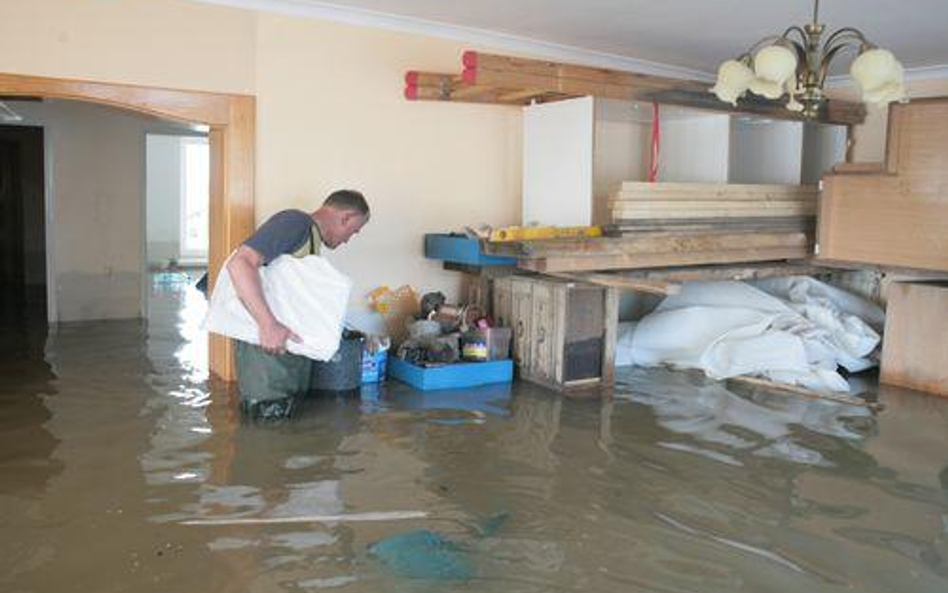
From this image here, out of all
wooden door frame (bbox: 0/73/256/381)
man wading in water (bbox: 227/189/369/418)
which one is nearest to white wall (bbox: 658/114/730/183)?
man wading in water (bbox: 227/189/369/418)

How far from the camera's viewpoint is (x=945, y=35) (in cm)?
580

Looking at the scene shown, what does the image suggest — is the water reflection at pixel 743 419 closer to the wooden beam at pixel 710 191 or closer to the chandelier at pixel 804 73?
the wooden beam at pixel 710 191

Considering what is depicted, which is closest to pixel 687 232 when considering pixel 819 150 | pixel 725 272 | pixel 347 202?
pixel 725 272

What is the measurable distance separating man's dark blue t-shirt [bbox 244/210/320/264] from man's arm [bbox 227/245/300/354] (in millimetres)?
52

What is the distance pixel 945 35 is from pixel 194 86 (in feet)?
16.5

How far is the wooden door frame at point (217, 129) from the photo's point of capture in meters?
4.73

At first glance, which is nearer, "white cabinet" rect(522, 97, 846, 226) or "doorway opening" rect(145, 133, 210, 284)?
"white cabinet" rect(522, 97, 846, 226)

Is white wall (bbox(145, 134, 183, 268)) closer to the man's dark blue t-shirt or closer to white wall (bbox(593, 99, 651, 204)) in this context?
white wall (bbox(593, 99, 651, 204))

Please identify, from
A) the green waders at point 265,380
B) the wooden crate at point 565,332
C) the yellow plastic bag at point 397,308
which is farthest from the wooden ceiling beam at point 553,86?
the green waders at point 265,380

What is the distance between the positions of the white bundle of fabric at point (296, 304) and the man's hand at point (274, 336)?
0.09 metres

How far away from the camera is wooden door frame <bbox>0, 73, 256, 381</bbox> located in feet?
15.5

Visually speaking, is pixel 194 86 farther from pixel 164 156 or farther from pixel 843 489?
pixel 164 156

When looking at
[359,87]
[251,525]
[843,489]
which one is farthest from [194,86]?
[843,489]

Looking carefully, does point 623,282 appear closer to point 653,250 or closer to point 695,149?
point 653,250
